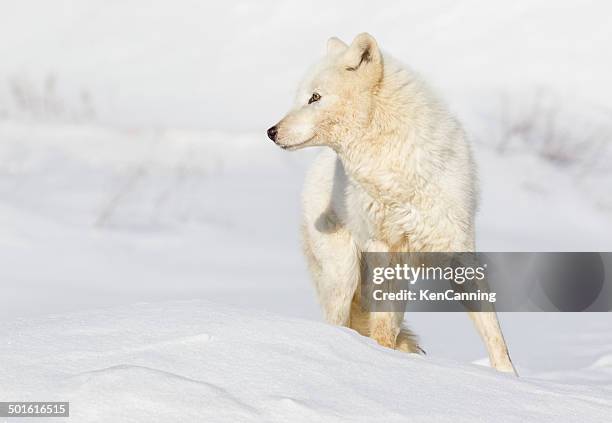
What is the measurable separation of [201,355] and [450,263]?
233cm

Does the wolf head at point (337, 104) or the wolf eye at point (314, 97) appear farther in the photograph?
the wolf eye at point (314, 97)

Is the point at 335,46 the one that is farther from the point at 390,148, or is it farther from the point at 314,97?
the point at 390,148

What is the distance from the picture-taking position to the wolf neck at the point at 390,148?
5902 millimetres

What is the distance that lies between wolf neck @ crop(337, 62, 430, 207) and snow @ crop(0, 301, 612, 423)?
147 centimetres

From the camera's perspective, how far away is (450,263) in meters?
5.93

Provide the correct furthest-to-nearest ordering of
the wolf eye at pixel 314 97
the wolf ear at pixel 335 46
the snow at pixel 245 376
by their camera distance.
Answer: the wolf ear at pixel 335 46 < the wolf eye at pixel 314 97 < the snow at pixel 245 376

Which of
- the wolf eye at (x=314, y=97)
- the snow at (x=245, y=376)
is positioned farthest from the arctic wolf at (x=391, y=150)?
the snow at (x=245, y=376)

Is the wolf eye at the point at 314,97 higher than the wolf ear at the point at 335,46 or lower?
lower

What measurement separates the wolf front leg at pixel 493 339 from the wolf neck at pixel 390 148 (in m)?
0.97

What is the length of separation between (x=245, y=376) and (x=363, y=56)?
290 centimetres

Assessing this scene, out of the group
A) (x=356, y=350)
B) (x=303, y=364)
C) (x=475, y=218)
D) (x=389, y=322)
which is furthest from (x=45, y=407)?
(x=475, y=218)

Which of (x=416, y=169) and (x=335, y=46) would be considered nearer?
(x=416, y=169)

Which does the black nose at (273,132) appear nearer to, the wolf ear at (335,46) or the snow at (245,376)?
the wolf ear at (335,46)

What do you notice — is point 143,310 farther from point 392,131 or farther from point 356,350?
point 392,131
